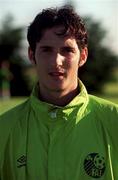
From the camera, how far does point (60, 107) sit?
4.13 metres

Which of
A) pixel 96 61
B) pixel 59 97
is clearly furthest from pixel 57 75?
pixel 96 61

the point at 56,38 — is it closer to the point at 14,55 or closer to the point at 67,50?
the point at 67,50

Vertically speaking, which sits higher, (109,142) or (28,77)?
(109,142)

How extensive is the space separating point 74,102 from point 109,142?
33 centimetres

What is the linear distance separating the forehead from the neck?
0.31m

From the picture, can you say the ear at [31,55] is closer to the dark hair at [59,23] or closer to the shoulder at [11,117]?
the dark hair at [59,23]

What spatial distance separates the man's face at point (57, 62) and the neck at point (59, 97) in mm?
31

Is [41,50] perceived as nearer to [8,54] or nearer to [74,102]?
[74,102]

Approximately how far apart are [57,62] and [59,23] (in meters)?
0.29

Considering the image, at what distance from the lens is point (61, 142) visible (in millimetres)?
4102

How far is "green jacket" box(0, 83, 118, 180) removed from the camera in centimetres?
405

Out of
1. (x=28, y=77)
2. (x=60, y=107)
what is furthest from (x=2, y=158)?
(x=28, y=77)

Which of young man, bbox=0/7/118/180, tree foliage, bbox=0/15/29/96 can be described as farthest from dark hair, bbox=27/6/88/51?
tree foliage, bbox=0/15/29/96

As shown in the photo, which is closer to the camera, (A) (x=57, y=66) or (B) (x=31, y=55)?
(A) (x=57, y=66)
